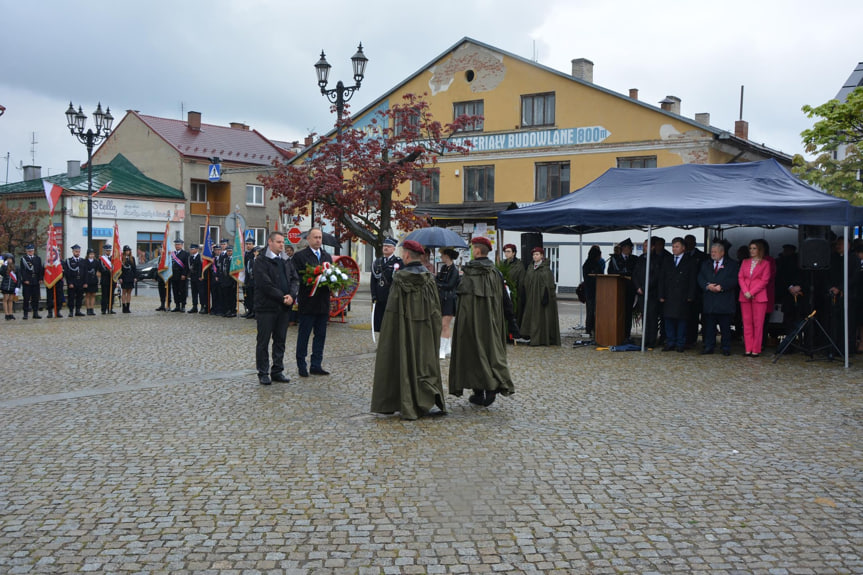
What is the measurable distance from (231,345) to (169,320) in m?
6.41

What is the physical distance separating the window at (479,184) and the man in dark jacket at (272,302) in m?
26.8

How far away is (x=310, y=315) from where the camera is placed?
11094 millimetres

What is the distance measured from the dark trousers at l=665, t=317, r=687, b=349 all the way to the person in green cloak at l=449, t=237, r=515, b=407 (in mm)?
6579

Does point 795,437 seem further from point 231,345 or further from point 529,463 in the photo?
point 231,345

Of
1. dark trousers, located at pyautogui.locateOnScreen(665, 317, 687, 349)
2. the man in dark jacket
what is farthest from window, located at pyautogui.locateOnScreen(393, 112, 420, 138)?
the man in dark jacket

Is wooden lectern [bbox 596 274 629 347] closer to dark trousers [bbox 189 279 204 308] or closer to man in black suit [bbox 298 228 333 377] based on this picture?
man in black suit [bbox 298 228 333 377]

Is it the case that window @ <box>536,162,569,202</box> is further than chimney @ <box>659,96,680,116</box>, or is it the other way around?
chimney @ <box>659,96,680,116</box>

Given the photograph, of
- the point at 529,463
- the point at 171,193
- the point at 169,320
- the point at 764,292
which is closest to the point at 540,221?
the point at 764,292

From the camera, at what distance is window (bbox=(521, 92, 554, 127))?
3531 cm

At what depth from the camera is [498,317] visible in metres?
9.14

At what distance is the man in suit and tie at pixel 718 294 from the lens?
1402 cm

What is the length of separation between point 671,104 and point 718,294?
28574 millimetres

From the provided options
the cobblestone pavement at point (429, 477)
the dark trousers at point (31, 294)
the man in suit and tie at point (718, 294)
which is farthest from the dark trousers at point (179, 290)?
the man in suit and tie at point (718, 294)

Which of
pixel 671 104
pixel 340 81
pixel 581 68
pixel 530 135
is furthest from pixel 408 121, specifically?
pixel 671 104
